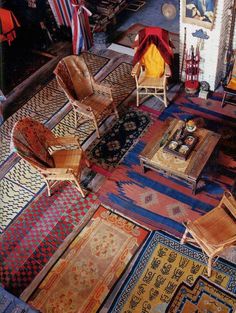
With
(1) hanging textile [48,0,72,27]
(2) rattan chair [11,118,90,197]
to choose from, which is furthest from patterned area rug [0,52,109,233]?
(1) hanging textile [48,0,72,27]

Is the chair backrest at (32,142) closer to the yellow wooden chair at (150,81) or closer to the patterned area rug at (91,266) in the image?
the patterned area rug at (91,266)

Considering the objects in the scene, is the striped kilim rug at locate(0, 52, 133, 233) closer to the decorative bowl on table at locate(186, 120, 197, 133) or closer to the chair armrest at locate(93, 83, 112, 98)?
the chair armrest at locate(93, 83, 112, 98)

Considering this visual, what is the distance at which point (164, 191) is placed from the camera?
5.59 m

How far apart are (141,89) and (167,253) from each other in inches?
125

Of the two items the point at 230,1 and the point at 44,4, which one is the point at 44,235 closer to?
the point at 230,1

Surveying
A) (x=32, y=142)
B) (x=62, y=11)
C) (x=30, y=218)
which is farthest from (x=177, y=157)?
(x=62, y=11)

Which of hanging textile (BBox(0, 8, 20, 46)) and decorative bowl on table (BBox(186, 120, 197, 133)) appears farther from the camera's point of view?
hanging textile (BBox(0, 8, 20, 46))

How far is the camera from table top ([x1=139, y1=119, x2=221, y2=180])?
5.25 metres

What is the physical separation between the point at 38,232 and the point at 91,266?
0.92 metres

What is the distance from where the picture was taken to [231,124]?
629 centimetres

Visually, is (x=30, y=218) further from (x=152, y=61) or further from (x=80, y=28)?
(x=80, y=28)

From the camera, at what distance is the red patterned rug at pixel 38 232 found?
16.7 feet

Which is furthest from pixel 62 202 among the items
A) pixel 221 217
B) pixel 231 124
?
pixel 231 124

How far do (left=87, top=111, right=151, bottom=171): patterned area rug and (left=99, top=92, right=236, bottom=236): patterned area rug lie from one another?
0.48 feet
